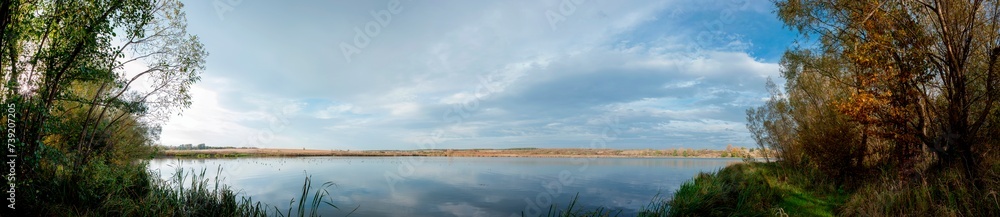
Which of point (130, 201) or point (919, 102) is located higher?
point (919, 102)

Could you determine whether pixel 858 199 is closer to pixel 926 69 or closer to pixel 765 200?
pixel 765 200

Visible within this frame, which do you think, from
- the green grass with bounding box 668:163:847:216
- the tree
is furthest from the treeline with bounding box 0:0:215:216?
the tree

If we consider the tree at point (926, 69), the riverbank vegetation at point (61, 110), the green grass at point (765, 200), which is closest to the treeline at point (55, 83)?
the riverbank vegetation at point (61, 110)

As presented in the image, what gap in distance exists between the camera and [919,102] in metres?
12.1

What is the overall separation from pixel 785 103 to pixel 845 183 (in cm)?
1351

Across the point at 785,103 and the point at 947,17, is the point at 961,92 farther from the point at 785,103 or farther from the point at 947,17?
the point at 785,103

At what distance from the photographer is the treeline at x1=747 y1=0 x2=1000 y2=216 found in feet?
30.3

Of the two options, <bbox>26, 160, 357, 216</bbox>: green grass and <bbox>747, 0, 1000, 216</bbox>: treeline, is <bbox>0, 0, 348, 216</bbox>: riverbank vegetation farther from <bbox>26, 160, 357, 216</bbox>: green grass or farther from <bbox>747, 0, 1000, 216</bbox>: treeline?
<bbox>747, 0, 1000, 216</bbox>: treeline

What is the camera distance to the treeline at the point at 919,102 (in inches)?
364

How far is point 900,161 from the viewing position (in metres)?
12.8

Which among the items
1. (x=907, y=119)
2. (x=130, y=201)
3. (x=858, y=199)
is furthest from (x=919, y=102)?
(x=130, y=201)

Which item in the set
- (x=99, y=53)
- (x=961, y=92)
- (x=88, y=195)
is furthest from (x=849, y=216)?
(x=99, y=53)

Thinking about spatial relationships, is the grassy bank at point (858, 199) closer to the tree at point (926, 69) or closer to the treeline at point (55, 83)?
the tree at point (926, 69)

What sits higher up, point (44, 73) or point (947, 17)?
point (947, 17)
